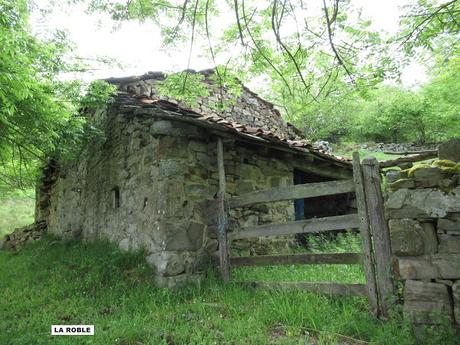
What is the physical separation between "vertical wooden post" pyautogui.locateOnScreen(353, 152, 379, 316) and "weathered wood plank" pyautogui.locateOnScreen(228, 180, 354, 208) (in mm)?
134

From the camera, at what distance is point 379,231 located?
3270 mm

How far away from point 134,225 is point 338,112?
1894 cm

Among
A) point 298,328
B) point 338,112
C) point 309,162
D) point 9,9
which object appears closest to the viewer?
point 298,328

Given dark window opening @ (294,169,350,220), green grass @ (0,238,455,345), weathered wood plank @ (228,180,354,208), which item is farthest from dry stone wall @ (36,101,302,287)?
dark window opening @ (294,169,350,220)

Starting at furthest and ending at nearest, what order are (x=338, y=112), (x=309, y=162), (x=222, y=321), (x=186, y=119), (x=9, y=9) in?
1. (x=338, y=112)
2. (x=309, y=162)
3. (x=186, y=119)
4. (x=9, y=9)
5. (x=222, y=321)

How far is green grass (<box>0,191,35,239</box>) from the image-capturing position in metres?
15.8

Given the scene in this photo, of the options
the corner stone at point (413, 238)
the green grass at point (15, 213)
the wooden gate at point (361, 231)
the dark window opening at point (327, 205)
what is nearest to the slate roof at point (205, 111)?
the wooden gate at point (361, 231)

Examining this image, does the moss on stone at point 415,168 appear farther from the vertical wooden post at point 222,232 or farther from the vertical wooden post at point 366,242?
the vertical wooden post at point 222,232

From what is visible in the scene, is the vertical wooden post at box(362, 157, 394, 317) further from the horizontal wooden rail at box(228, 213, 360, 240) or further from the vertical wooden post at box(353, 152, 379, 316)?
the horizontal wooden rail at box(228, 213, 360, 240)

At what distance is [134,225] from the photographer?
5609 millimetres

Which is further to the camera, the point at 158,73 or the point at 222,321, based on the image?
the point at 158,73

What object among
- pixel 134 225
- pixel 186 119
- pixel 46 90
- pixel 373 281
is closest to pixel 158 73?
pixel 46 90

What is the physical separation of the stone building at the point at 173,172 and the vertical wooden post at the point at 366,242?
2.06m

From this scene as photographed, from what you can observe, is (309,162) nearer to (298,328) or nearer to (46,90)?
(298,328)
